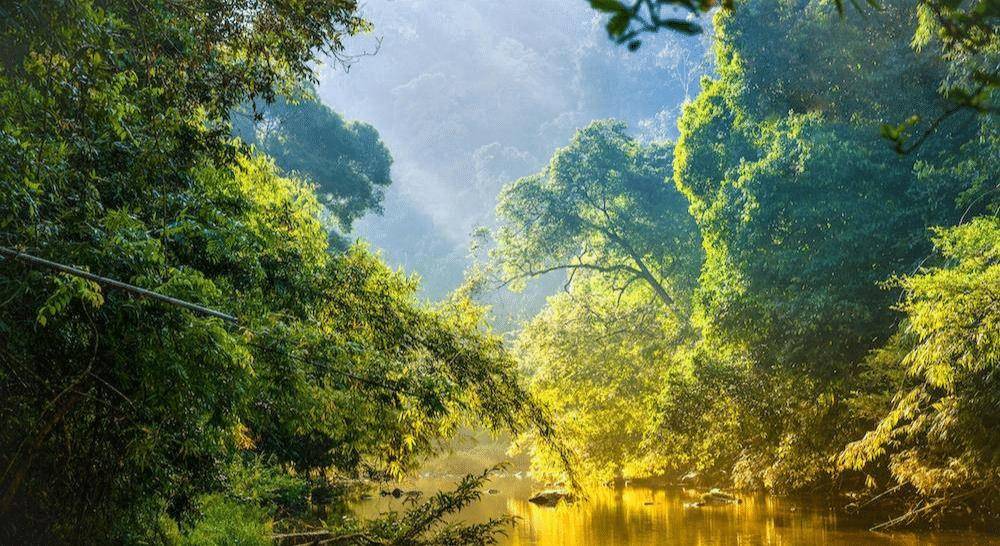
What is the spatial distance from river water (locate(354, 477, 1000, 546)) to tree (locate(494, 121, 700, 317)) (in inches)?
334

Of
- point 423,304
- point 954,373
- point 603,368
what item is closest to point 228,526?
point 423,304

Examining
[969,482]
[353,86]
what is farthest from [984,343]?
[353,86]

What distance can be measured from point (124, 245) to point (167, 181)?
6.19ft

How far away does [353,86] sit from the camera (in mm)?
146000

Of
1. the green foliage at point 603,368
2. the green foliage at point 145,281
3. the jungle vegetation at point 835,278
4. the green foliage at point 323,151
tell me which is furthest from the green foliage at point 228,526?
the green foliage at point 323,151

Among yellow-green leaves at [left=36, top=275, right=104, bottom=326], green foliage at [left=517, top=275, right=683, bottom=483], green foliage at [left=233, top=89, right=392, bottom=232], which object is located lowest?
yellow-green leaves at [left=36, top=275, right=104, bottom=326]

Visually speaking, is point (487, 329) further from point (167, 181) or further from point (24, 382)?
point (24, 382)

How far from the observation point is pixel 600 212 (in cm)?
3180

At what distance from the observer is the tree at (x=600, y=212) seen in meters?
29.9

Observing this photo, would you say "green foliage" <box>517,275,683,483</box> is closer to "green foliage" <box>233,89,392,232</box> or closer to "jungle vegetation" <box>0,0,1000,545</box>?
"jungle vegetation" <box>0,0,1000,545</box>

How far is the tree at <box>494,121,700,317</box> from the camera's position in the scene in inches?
1176

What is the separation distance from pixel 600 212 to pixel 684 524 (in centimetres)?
1528

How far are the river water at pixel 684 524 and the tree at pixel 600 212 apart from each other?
27.9ft

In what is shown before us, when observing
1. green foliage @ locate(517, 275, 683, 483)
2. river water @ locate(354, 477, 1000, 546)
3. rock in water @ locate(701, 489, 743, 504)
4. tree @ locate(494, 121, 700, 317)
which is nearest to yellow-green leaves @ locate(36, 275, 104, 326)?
river water @ locate(354, 477, 1000, 546)
